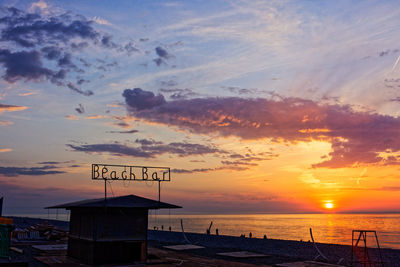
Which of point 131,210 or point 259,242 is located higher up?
point 131,210

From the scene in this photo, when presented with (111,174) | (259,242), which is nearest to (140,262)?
(111,174)

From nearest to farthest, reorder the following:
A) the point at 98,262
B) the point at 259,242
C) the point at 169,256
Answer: the point at 98,262, the point at 169,256, the point at 259,242

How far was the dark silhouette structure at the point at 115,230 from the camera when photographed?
1089 inches

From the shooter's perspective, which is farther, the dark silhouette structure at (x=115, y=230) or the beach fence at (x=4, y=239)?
the dark silhouette structure at (x=115, y=230)

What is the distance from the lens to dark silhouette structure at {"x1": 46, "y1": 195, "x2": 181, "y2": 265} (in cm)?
2767

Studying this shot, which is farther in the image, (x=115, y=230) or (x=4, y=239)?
(x=115, y=230)

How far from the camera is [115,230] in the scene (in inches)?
1111

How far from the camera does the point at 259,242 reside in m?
56.8

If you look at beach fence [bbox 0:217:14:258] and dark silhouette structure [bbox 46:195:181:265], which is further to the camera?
dark silhouette structure [bbox 46:195:181:265]

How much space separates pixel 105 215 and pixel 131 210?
6.72 feet

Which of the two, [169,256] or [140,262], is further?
→ [169,256]

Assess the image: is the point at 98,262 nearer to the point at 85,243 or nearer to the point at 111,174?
the point at 85,243

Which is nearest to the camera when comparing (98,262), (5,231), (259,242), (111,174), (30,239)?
(5,231)

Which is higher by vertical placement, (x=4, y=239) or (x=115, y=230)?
(x=115, y=230)
